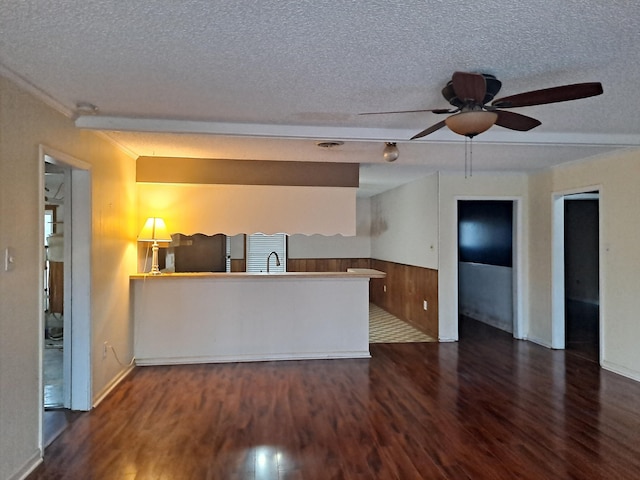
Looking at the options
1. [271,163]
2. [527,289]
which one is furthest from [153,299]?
[527,289]

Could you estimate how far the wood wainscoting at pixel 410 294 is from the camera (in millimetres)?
5770

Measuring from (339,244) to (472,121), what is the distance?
637 centimetres

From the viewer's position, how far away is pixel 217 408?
334 centimetres

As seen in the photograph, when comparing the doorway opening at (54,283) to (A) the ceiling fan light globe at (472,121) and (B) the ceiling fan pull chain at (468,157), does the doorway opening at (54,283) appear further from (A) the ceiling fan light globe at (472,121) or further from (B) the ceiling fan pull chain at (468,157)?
(B) the ceiling fan pull chain at (468,157)

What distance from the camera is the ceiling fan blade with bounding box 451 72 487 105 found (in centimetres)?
203

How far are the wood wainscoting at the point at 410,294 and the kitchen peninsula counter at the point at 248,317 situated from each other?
1.30m

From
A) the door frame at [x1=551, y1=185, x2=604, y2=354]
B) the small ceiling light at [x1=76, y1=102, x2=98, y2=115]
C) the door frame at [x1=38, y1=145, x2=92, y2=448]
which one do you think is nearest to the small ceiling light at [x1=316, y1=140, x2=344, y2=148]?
the small ceiling light at [x1=76, y1=102, x2=98, y2=115]

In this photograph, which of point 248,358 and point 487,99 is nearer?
point 487,99

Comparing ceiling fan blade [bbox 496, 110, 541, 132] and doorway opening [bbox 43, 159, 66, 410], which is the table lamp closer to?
doorway opening [bbox 43, 159, 66, 410]

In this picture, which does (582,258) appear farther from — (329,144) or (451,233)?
(329,144)

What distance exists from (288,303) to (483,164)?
2.85 metres

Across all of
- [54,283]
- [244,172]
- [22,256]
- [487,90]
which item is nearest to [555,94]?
[487,90]

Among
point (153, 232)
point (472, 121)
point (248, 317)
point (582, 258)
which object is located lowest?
point (248, 317)

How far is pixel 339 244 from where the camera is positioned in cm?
862
